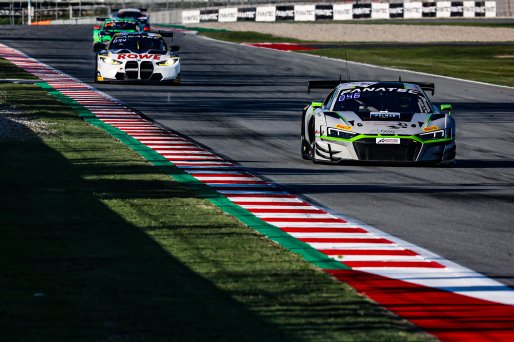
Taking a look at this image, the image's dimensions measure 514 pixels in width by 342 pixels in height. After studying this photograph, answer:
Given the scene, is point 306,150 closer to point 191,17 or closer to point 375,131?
point 375,131

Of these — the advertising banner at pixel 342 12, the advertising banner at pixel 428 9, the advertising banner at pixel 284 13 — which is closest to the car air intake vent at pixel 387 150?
the advertising banner at pixel 342 12

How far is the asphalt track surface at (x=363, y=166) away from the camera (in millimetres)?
11844

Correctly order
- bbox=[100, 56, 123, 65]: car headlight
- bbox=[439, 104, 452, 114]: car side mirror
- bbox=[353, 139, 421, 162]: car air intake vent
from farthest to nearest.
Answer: bbox=[100, 56, 123, 65]: car headlight < bbox=[439, 104, 452, 114]: car side mirror < bbox=[353, 139, 421, 162]: car air intake vent

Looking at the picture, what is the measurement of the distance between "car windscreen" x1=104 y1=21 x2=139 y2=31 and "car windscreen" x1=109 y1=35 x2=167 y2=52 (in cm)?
1449

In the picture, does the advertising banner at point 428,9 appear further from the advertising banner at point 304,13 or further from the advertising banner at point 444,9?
the advertising banner at point 304,13

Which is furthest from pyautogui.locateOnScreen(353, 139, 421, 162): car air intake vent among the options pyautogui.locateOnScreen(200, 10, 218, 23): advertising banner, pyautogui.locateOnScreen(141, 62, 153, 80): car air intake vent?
pyautogui.locateOnScreen(200, 10, 218, 23): advertising banner

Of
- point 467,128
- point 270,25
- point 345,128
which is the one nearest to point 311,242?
point 345,128

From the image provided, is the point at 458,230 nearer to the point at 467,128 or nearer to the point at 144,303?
the point at 144,303

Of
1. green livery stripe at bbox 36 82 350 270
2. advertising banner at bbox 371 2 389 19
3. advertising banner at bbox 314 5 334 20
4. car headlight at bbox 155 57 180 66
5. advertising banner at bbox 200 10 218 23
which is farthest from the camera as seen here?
advertising banner at bbox 200 10 218 23

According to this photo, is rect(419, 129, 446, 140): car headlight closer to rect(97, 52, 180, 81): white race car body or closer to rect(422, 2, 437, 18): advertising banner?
rect(97, 52, 180, 81): white race car body

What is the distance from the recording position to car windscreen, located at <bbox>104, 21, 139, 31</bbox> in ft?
155

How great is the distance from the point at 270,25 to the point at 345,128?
61.9 meters

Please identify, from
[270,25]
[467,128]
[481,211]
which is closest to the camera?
[481,211]

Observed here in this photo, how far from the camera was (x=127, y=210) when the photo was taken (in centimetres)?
1221
